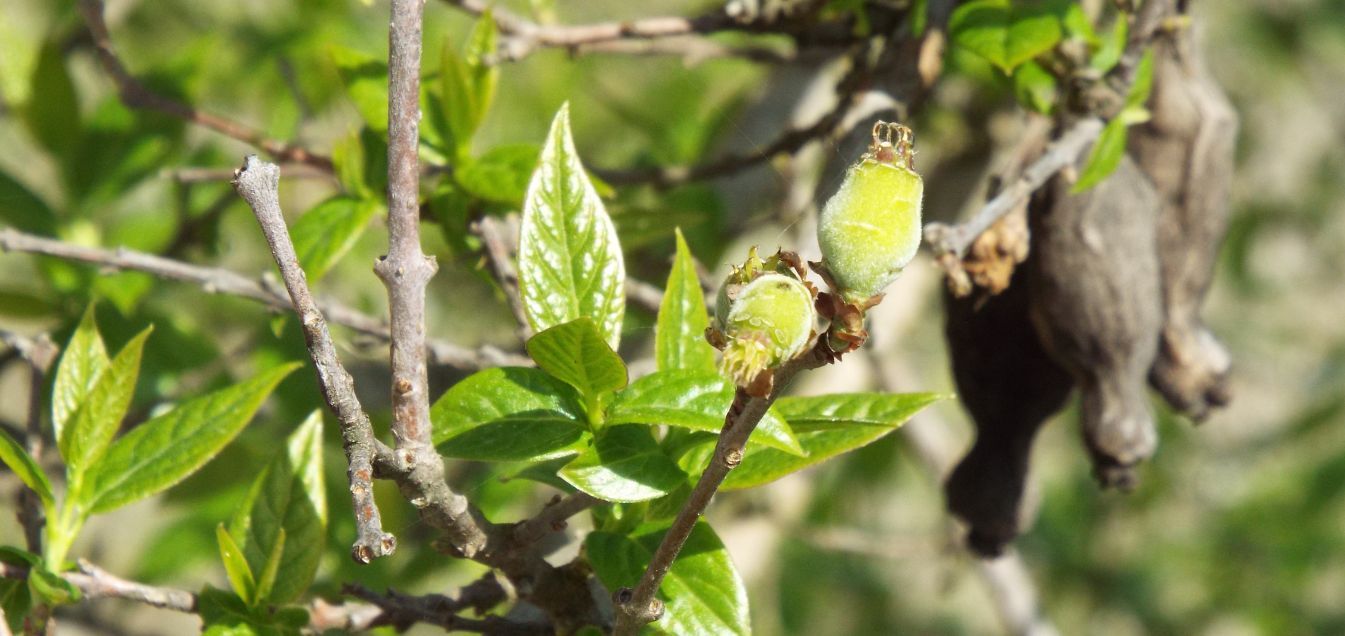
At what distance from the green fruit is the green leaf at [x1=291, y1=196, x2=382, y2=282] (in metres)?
0.52

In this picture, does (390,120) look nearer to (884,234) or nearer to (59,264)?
(884,234)

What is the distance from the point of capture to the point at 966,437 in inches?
134

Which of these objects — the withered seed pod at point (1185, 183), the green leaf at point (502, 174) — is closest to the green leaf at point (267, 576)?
the green leaf at point (502, 174)

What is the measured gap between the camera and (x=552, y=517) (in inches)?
27.5

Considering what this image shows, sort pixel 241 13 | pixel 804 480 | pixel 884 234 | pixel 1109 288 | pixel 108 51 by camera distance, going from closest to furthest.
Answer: pixel 884 234 → pixel 1109 288 → pixel 108 51 → pixel 804 480 → pixel 241 13

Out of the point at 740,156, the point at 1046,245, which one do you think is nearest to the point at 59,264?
the point at 740,156

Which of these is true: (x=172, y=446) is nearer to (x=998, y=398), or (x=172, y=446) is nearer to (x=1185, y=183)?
(x=998, y=398)

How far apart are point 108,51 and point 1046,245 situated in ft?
2.84

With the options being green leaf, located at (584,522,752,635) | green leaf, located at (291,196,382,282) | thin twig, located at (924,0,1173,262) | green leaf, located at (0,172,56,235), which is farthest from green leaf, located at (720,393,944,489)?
green leaf, located at (0,172,56,235)

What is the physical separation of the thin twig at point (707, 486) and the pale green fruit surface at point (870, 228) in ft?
0.11

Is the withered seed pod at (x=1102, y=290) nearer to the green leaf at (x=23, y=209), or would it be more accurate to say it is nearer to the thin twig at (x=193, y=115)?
the thin twig at (x=193, y=115)

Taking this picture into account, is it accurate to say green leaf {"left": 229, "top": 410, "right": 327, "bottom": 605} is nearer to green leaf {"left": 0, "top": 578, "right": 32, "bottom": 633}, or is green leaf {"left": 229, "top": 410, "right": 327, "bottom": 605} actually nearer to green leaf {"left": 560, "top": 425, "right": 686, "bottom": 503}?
green leaf {"left": 0, "top": 578, "right": 32, "bottom": 633}

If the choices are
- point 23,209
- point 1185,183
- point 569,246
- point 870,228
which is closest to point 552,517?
point 569,246

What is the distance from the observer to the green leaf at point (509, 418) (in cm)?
68
